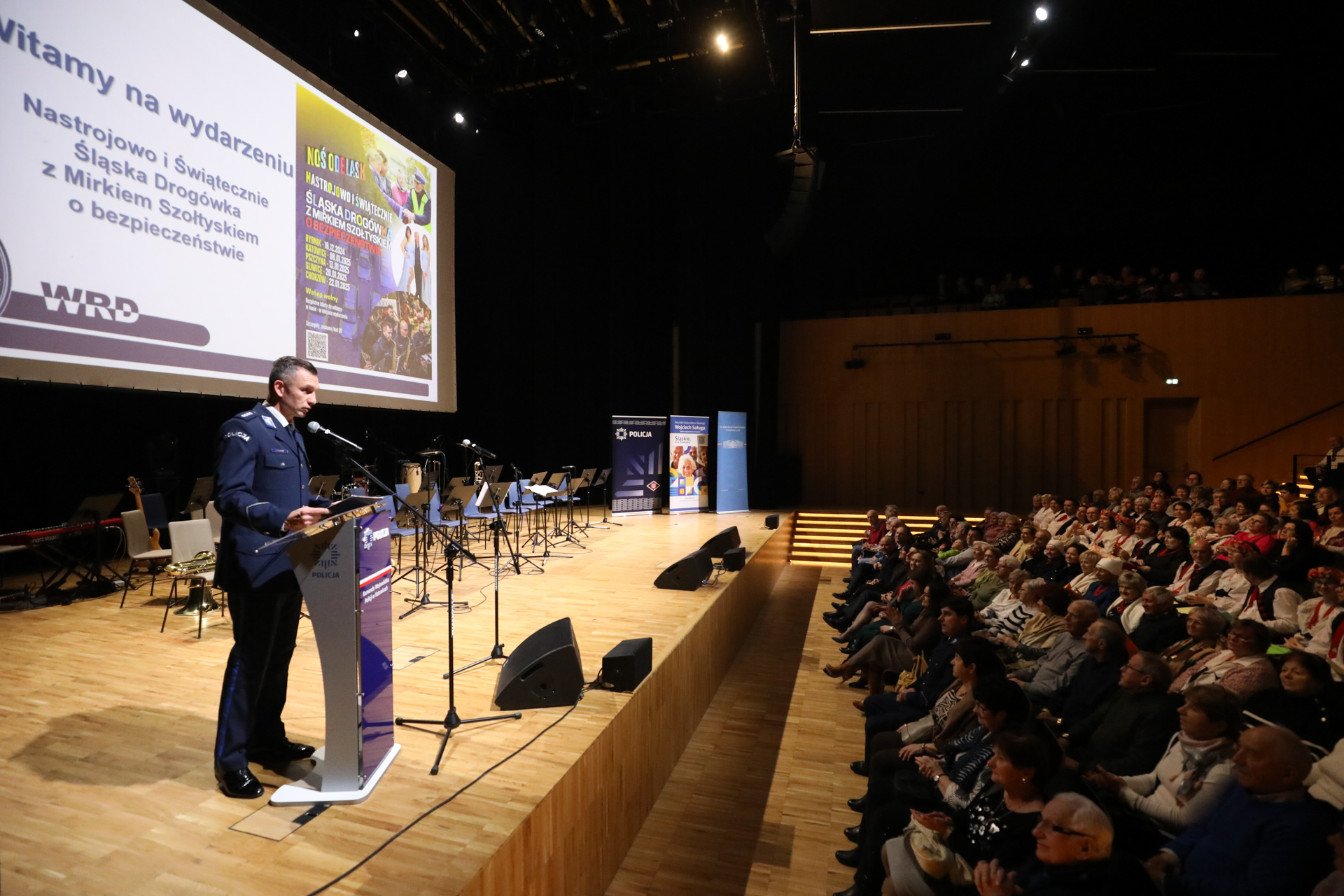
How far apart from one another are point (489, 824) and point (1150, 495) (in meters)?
9.14

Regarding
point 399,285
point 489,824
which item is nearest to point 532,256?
point 399,285

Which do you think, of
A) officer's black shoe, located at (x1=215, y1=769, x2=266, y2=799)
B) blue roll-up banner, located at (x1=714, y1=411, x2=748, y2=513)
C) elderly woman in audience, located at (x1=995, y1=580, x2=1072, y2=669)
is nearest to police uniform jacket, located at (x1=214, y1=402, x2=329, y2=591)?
officer's black shoe, located at (x1=215, y1=769, x2=266, y2=799)

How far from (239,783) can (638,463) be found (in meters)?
8.98

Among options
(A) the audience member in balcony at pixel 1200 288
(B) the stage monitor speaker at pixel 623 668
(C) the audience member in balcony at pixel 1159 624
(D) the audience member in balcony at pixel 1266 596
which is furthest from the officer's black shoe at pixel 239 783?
(A) the audience member in balcony at pixel 1200 288

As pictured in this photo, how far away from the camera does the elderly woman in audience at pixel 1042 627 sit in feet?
12.5

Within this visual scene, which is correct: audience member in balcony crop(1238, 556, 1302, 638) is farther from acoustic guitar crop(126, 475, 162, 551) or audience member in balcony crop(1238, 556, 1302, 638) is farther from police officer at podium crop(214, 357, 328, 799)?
acoustic guitar crop(126, 475, 162, 551)

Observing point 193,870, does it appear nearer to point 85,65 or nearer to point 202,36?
point 85,65

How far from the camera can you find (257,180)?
5.46 m

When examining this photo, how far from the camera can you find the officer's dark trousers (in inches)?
82.5

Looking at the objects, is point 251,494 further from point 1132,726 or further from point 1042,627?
point 1042,627

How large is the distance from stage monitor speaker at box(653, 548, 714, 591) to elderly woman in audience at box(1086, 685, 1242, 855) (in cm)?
346

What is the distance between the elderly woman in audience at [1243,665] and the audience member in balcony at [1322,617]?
0.84 metres

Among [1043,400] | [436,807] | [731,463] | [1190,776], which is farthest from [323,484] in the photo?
[1043,400]

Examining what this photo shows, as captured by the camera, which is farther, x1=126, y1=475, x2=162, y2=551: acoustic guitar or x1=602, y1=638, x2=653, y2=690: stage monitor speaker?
x1=126, y1=475, x2=162, y2=551: acoustic guitar
